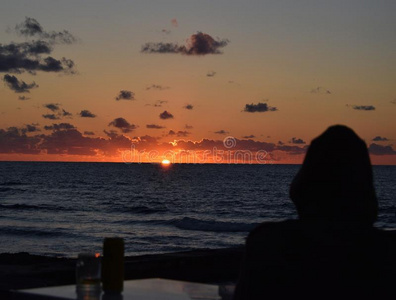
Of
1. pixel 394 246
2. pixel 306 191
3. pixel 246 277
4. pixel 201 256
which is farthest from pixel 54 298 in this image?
pixel 201 256

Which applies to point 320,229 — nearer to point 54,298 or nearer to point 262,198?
point 54,298

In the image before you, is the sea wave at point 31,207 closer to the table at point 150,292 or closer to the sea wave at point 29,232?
the sea wave at point 29,232

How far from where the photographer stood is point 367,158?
230 centimetres

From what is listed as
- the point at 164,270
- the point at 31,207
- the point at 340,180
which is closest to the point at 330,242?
the point at 340,180

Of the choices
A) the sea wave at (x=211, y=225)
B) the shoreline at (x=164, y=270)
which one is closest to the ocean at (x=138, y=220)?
the sea wave at (x=211, y=225)

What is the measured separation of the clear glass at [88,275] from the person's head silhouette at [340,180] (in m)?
1.35

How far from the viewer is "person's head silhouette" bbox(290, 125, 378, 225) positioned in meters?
2.25

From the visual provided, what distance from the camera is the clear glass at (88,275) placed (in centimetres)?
325

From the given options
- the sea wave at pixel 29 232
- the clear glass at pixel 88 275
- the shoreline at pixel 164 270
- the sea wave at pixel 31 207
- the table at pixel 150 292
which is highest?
the clear glass at pixel 88 275

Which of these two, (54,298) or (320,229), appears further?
(54,298)

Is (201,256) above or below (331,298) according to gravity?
below

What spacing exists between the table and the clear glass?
40mm

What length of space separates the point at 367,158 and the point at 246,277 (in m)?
0.57

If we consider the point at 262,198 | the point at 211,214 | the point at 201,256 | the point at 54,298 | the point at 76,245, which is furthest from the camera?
the point at 262,198
